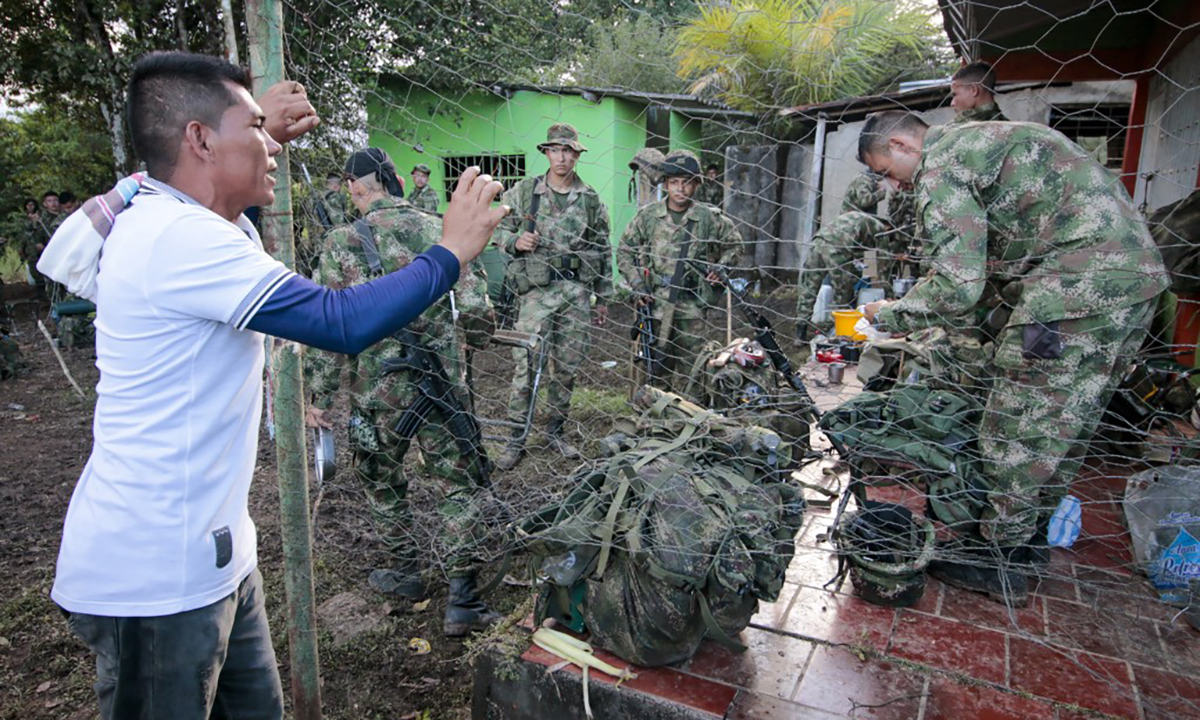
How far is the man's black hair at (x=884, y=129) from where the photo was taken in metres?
2.83

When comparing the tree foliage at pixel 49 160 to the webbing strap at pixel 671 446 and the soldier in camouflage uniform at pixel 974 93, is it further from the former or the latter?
the webbing strap at pixel 671 446

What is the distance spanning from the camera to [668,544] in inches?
80.5

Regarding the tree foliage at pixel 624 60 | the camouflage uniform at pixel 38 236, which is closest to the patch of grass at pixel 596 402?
the camouflage uniform at pixel 38 236

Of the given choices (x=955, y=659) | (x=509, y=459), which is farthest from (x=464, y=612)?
(x=955, y=659)

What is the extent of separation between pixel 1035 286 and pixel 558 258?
3.35 meters

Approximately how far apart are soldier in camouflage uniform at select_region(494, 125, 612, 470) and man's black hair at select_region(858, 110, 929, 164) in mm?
2424

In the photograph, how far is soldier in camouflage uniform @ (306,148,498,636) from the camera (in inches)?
124

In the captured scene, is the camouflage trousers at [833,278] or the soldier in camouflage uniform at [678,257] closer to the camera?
the soldier in camouflage uniform at [678,257]

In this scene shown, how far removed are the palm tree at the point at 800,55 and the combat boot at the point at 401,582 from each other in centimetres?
749

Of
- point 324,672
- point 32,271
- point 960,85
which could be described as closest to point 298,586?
point 324,672

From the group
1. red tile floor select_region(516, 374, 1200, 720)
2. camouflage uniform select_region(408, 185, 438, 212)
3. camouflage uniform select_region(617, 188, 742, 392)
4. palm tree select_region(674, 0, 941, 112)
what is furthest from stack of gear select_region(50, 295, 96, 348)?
red tile floor select_region(516, 374, 1200, 720)

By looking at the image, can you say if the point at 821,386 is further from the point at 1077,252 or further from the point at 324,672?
the point at 324,672

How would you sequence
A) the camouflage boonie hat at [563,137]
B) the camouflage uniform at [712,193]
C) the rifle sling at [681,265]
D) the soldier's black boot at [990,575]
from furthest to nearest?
the camouflage uniform at [712,193]
the rifle sling at [681,265]
the camouflage boonie hat at [563,137]
the soldier's black boot at [990,575]

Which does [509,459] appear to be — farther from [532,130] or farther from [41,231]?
[41,231]
